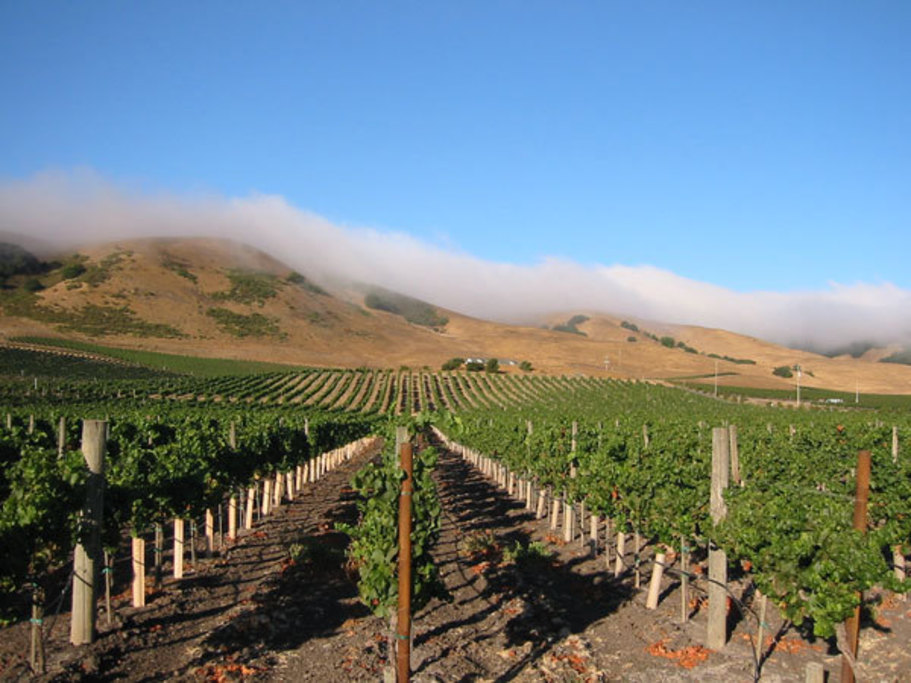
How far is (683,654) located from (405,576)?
4.59 m

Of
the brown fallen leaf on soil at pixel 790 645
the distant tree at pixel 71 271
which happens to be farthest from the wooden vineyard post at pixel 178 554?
the distant tree at pixel 71 271

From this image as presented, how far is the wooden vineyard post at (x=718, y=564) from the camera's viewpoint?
9797mm

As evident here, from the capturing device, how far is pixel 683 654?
379 inches

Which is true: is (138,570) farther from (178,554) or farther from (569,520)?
(569,520)

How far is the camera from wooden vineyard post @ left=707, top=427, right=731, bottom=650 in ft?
32.1

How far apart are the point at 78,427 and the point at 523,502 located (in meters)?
16.5

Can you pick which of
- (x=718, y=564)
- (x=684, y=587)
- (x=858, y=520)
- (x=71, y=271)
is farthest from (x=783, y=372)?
(x=71, y=271)

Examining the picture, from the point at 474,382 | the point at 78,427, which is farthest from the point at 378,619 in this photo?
the point at 474,382

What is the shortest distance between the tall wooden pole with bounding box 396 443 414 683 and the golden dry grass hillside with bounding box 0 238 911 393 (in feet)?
316

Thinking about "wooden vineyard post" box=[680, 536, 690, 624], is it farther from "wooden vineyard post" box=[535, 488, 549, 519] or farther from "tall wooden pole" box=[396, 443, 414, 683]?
"wooden vineyard post" box=[535, 488, 549, 519]

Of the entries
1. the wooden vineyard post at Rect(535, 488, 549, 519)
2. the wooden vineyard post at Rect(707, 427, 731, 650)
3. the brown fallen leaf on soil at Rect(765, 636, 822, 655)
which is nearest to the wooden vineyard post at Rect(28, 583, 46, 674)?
the wooden vineyard post at Rect(707, 427, 731, 650)

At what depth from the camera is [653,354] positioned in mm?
137000

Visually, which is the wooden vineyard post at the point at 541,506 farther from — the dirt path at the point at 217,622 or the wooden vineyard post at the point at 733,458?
the wooden vineyard post at the point at 733,458

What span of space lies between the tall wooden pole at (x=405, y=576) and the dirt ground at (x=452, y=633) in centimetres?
119
